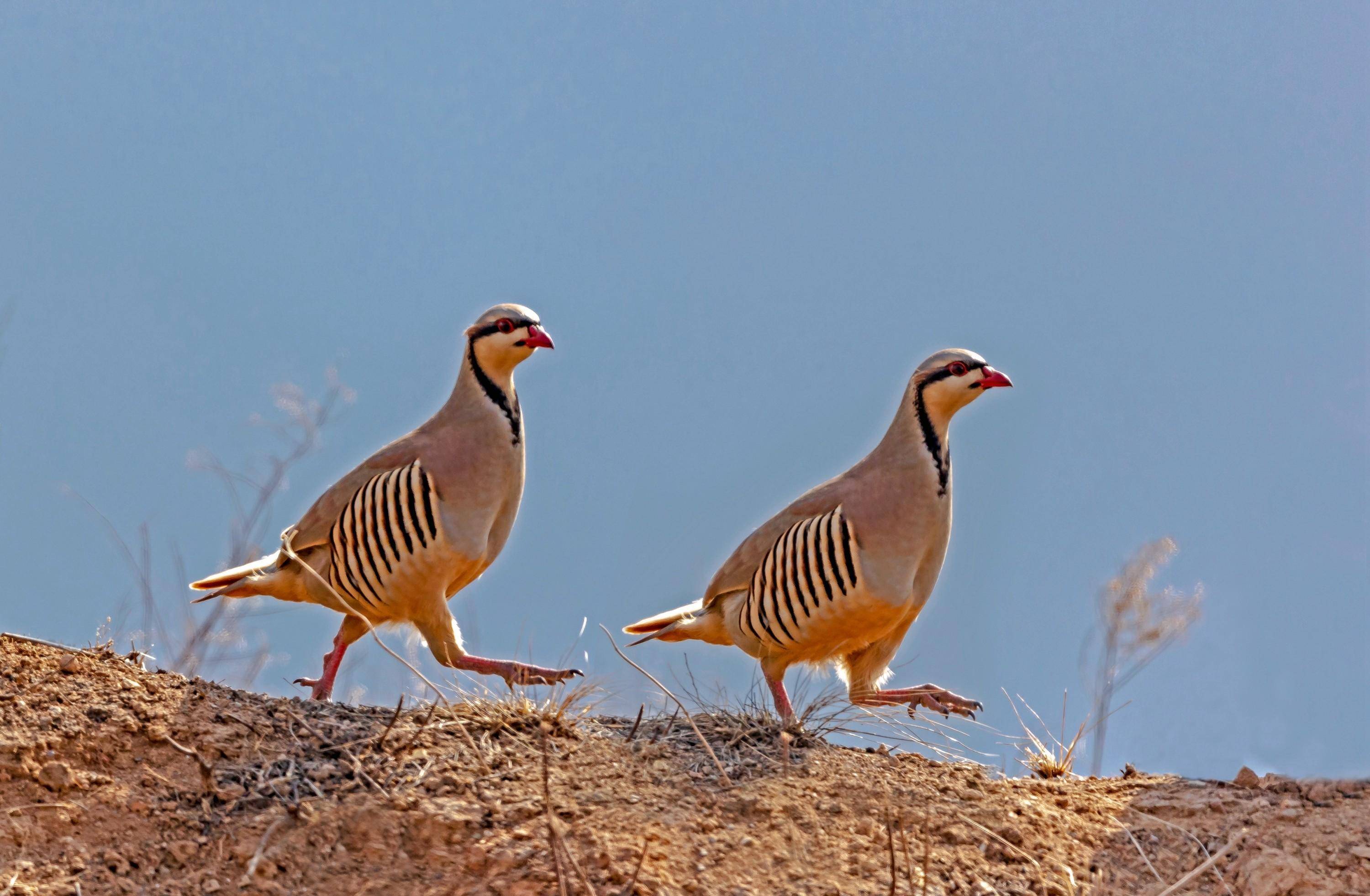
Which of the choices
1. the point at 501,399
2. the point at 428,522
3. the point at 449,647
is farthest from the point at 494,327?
the point at 449,647

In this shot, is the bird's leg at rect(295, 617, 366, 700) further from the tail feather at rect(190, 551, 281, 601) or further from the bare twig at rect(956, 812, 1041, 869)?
the bare twig at rect(956, 812, 1041, 869)

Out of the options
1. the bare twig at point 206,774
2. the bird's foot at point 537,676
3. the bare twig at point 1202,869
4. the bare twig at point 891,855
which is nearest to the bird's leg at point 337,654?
the bird's foot at point 537,676

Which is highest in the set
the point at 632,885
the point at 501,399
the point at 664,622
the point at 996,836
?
the point at 501,399

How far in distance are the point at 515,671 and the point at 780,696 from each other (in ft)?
4.11

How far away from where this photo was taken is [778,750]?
15.7 ft

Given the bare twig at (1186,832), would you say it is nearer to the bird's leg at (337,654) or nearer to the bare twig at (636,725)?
the bare twig at (636,725)

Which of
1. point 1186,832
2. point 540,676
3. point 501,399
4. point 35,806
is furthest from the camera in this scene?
point 501,399

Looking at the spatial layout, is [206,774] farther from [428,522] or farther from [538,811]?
[428,522]

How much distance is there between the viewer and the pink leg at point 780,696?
540 centimetres

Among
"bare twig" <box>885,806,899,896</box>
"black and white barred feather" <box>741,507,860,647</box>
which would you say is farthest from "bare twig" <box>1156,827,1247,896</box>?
"black and white barred feather" <box>741,507,860,647</box>

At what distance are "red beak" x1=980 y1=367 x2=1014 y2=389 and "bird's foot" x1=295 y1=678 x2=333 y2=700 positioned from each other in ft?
11.9

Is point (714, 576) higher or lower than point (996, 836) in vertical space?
higher

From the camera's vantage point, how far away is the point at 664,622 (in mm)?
6750

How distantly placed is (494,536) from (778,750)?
2511 mm
